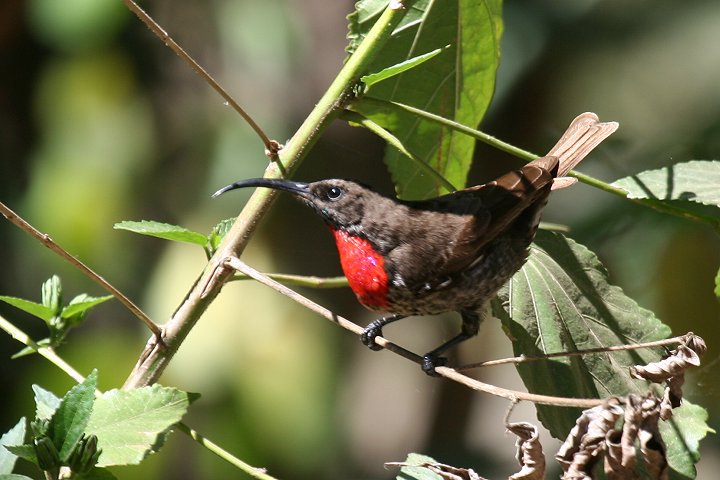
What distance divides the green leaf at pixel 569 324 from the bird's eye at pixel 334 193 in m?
0.46

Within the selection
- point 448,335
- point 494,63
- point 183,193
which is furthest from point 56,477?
point 448,335

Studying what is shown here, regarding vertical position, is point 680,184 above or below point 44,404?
above

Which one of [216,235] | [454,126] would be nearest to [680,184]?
[454,126]

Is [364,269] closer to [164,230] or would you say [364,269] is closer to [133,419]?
[164,230]

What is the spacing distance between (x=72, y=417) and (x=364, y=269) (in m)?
0.99

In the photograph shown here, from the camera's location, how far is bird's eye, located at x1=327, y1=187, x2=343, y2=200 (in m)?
2.27

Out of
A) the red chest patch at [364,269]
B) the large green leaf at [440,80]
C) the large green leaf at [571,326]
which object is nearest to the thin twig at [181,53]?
the large green leaf at [440,80]

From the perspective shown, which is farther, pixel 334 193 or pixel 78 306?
pixel 334 193

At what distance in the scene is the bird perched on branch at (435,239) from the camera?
86.7 inches

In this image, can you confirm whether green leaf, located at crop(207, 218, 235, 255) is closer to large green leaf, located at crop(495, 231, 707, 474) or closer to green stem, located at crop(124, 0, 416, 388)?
green stem, located at crop(124, 0, 416, 388)

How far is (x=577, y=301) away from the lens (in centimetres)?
201

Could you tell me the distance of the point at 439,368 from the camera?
1480 mm

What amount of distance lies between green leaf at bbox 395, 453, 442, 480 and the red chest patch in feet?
1.96

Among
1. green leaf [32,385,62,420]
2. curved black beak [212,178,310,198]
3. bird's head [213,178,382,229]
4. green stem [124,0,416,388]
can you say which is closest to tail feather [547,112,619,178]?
bird's head [213,178,382,229]
